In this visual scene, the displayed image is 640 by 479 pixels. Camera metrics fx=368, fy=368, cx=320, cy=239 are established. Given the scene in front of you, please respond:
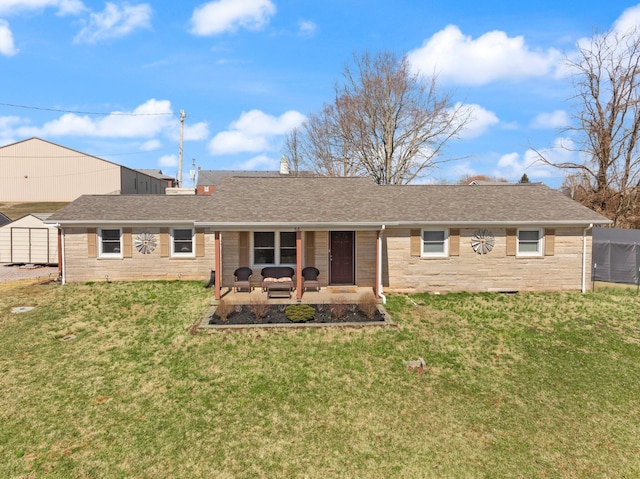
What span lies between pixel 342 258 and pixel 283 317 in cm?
469

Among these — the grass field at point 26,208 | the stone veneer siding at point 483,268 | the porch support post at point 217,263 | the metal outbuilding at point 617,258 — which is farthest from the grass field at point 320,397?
the grass field at point 26,208

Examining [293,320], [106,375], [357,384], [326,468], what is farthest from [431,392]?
[106,375]

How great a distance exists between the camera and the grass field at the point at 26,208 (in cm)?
3650

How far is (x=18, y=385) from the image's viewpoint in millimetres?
8305

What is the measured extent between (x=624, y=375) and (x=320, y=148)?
3083 cm

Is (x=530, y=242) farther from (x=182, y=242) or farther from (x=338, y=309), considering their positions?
(x=182, y=242)

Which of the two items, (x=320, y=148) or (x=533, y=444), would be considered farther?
(x=320, y=148)

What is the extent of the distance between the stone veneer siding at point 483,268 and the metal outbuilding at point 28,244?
66.8 ft

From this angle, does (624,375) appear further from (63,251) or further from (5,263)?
(5,263)

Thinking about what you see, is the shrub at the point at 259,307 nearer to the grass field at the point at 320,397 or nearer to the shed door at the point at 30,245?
the grass field at the point at 320,397

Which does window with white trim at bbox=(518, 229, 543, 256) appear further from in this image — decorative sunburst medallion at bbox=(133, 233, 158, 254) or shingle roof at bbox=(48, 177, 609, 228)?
decorative sunburst medallion at bbox=(133, 233, 158, 254)

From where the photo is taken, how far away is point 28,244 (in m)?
22.5

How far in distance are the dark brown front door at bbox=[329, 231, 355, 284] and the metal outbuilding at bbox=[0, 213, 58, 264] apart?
17.9 meters

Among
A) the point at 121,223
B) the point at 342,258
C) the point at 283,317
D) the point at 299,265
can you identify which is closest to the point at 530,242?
the point at 342,258
